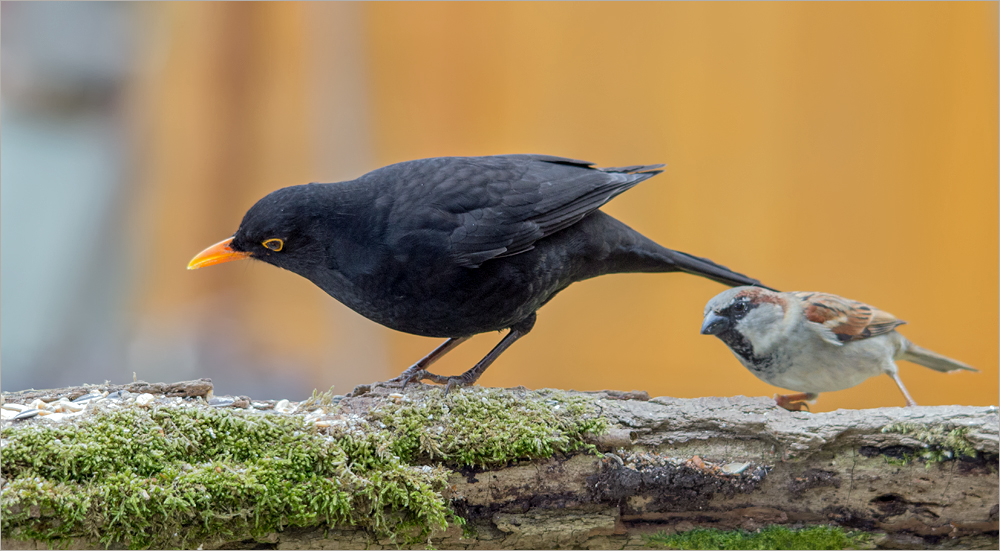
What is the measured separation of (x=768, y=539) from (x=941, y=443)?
2.46 feet

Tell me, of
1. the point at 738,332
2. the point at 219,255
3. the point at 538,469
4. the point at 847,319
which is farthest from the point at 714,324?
the point at 219,255

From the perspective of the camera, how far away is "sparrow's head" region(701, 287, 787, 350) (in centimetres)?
293

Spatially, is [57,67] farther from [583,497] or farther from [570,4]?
[583,497]

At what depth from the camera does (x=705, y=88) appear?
→ 4.79 metres

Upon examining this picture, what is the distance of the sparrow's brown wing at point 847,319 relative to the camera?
9.50 feet

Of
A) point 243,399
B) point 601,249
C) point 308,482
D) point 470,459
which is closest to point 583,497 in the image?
point 470,459

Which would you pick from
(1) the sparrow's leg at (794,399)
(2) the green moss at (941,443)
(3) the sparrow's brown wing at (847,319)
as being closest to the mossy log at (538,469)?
(2) the green moss at (941,443)

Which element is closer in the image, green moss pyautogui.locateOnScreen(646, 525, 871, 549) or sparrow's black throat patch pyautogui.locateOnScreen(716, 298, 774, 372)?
green moss pyautogui.locateOnScreen(646, 525, 871, 549)

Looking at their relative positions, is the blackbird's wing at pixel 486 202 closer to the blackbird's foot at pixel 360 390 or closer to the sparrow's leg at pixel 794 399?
the blackbird's foot at pixel 360 390

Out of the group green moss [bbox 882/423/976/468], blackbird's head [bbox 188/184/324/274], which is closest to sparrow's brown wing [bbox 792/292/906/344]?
green moss [bbox 882/423/976/468]

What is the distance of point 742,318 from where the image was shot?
117 inches

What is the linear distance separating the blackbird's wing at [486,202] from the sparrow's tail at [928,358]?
1559 mm

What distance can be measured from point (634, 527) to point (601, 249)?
1.31 metres

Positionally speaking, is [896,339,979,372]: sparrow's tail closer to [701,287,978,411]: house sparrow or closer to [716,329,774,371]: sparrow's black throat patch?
[701,287,978,411]: house sparrow
